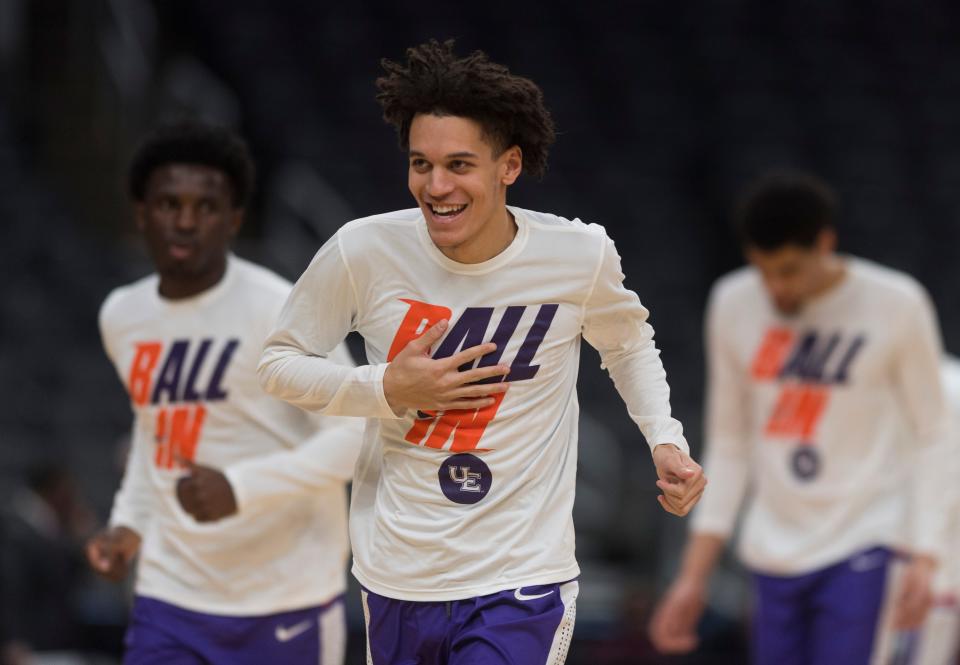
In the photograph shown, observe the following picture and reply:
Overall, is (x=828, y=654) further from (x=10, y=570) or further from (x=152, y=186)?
A: (x=10, y=570)

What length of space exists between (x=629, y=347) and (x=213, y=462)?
1.49 meters

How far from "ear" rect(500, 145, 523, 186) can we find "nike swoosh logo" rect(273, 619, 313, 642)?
68.3 inches

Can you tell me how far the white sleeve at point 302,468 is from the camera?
4680 millimetres

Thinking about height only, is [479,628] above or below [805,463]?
below

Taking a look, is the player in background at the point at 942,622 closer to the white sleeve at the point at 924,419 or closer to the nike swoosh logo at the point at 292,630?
the white sleeve at the point at 924,419

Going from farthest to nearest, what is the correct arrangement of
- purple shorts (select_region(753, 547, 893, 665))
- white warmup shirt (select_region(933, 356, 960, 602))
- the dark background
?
the dark background, white warmup shirt (select_region(933, 356, 960, 602)), purple shorts (select_region(753, 547, 893, 665))

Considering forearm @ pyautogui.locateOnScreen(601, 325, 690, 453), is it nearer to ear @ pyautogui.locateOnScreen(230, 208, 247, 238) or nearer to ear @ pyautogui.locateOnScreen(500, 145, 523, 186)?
ear @ pyautogui.locateOnScreen(500, 145, 523, 186)

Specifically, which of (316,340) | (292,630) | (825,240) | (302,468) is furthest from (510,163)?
(825,240)

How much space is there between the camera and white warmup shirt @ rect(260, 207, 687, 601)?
383 centimetres

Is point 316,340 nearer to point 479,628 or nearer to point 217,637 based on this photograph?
point 479,628

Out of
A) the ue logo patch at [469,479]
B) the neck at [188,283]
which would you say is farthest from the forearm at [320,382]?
the neck at [188,283]

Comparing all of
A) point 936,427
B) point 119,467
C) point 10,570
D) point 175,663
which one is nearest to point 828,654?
point 936,427

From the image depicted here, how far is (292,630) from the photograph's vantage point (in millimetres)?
4902

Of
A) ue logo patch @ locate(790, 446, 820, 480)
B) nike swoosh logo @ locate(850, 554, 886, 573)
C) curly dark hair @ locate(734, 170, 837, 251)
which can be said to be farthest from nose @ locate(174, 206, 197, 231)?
nike swoosh logo @ locate(850, 554, 886, 573)
